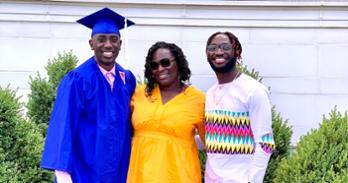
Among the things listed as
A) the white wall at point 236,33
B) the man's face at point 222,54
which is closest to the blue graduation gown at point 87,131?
the man's face at point 222,54

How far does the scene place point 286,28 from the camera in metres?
→ 6.30

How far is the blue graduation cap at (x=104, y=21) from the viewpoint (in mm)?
3980

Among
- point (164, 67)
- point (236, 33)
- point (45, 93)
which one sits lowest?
point (45, 93)

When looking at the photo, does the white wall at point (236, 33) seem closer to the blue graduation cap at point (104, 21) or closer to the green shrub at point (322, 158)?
the green shrub at point (322, 158)

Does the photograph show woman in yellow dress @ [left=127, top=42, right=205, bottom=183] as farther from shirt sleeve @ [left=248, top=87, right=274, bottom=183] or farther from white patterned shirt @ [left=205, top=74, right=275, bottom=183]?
shirt sleeve @ [left=248, top=87, right=274, bottom=183]

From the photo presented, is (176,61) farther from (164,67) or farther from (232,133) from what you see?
(232,133)

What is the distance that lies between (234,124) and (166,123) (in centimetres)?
46

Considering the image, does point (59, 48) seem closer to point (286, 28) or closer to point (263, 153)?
point (286, 28)

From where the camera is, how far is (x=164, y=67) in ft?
13.0

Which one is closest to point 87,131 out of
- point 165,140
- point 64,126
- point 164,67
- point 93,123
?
point 93,123

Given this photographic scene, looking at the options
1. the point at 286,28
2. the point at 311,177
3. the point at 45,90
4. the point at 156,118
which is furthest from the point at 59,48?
the point at 311,177

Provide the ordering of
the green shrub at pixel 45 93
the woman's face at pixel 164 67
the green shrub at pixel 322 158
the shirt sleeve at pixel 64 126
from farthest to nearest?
the green shrub at pixel 45 93
the green shrub at pixel 322 158
the woman's face at pixel 164 67
the shirt sleeve at pixel 64 126

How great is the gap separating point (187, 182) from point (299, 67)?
282 cm

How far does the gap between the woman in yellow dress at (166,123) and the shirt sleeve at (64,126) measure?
426 mm
